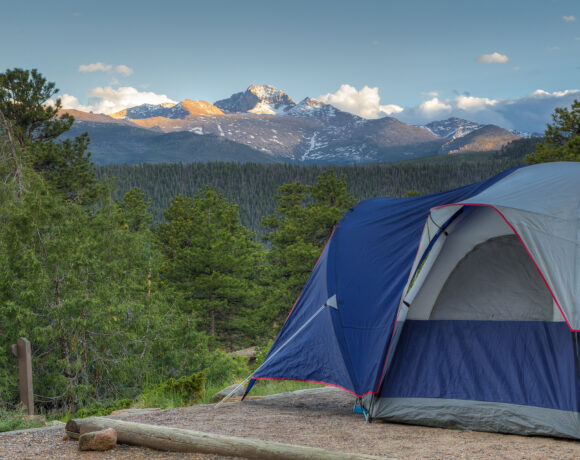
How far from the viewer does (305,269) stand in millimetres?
31375

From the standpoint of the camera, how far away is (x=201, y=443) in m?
4.79

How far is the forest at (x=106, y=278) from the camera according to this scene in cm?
1266

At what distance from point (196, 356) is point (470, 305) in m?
11.4

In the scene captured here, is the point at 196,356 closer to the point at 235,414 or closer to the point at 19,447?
the point at 235,414

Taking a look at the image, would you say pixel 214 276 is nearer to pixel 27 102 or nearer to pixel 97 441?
pixel 27 102

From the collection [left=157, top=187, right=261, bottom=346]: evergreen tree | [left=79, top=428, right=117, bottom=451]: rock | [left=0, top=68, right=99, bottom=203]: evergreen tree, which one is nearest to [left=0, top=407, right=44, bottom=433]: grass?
[left=79, top=428, right=117, bottom=451]: rock

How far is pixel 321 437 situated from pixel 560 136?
81.9 feet

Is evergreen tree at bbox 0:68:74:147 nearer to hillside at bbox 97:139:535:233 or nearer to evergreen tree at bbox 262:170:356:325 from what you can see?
evergreen tree at bbox 262:170:356:325

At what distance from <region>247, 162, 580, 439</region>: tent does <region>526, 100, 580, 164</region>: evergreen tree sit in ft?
59.7

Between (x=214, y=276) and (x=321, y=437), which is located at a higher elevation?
(x=321, y=437)

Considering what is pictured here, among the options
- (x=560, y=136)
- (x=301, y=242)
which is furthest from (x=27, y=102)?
(x=560, y=136)

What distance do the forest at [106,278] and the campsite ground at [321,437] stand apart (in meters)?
2.65

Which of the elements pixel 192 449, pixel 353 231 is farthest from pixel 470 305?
pixel 192 449

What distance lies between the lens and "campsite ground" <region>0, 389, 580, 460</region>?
15.5 ft
